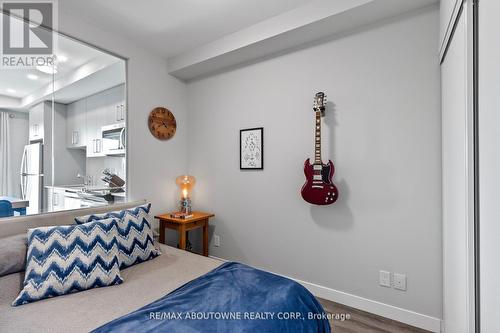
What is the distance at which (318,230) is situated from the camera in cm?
239

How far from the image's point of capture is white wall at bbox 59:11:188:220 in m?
2.72

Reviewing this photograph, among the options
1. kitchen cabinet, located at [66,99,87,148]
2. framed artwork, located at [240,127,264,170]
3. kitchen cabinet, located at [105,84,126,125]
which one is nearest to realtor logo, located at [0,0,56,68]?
kitchen cabinet, located at [66,99,87,148]

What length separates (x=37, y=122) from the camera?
83.7 inches

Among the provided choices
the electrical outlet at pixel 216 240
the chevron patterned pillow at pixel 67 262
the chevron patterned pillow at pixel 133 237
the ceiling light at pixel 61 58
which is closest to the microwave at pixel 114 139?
the ceiling light at pixel 61 58

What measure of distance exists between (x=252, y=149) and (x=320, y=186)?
2.97 feet

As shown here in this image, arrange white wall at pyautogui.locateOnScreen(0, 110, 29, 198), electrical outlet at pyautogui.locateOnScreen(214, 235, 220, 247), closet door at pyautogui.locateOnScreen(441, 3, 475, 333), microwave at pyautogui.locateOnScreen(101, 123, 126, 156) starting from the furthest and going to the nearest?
electrical outlet at pyautogui.locateOnScreen(214, 235, 220, 247), microwave at pyautogui.locateOnScreen(101, 123, 126, 156), white wall at pyautogui.locateOnScreen(0, 110, 29, 198), closet door at pyautogui.locateOnScreen(441, 3, 475, 333)

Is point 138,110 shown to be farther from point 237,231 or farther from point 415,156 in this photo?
point 415,156

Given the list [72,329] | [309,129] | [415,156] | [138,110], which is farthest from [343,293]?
[138,110]

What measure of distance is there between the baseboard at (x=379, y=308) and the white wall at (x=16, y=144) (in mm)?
2573

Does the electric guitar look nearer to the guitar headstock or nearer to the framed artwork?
the guitar headstock

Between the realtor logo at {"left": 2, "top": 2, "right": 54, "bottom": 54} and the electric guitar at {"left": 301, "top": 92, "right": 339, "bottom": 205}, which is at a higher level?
the realtor logo at {"left": 2, "top": 2, "right": 54, "bottom": 54}

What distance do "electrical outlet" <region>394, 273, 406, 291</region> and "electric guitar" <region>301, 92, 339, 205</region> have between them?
746mm

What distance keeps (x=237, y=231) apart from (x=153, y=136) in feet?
4.84

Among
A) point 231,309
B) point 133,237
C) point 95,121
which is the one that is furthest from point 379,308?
point 95,121
